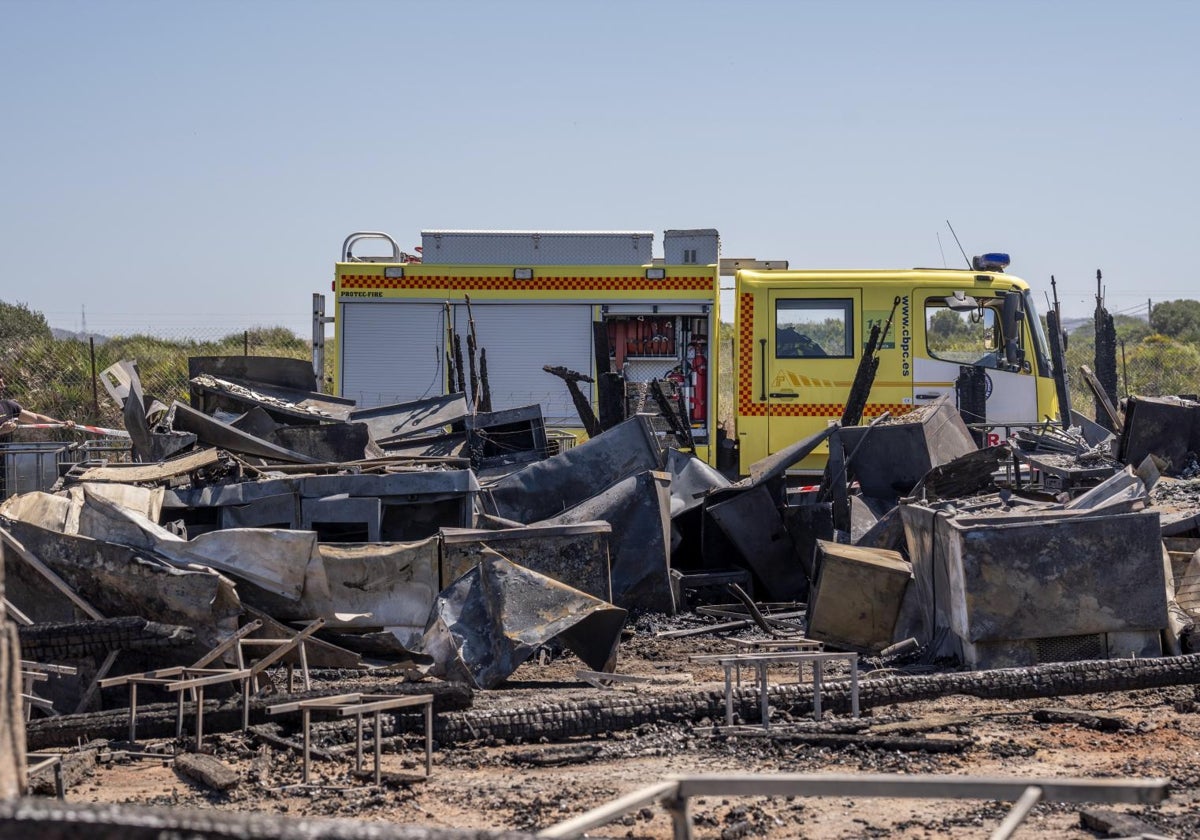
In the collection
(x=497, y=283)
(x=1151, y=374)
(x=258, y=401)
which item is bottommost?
(x=258, y=401)

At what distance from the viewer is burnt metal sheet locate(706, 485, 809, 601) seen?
38.2ft

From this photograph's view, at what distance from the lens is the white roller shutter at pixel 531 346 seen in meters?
16.5

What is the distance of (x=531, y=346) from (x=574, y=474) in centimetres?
511

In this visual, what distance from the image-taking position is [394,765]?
6777 mm

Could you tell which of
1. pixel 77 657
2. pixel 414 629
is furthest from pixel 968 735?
pixel 77 657

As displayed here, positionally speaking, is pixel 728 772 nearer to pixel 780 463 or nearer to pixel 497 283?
pixel 780 463

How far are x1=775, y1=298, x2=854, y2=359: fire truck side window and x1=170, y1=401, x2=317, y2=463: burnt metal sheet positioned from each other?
5825mm

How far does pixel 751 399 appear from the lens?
50.4 feet

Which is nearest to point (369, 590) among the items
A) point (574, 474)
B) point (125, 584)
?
point (125, 584)

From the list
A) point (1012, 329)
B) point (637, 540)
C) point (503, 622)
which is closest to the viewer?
point (503, 622)

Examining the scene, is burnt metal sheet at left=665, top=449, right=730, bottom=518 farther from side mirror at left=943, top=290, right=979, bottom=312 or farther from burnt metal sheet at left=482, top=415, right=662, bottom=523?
side mirror at left=943, top=290, right=979, bottom=312

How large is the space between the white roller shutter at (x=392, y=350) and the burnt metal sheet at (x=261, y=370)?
250cm

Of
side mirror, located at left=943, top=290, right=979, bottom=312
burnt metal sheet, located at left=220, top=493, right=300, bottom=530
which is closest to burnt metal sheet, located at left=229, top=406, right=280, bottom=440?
burnt metal sheet, located at left=220, top=493, right=300, bottom=530

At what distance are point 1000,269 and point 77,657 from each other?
36.6 feet
